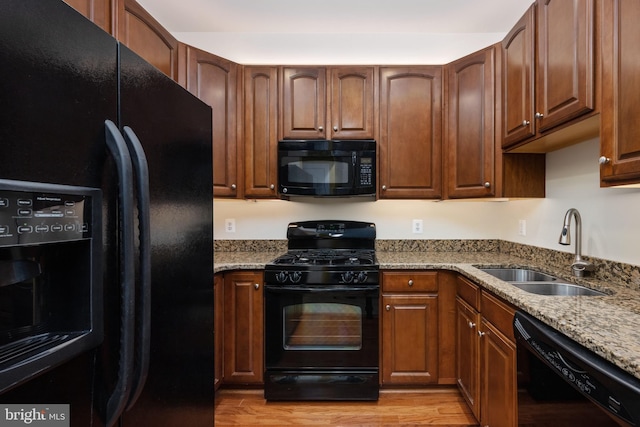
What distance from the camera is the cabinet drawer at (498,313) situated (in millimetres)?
1384

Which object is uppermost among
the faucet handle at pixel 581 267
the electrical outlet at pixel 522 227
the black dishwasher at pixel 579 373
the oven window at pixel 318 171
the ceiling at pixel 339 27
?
the ceiling at pixel 339 27

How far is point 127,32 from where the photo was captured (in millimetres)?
1454

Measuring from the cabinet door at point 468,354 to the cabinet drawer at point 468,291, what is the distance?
33 mm

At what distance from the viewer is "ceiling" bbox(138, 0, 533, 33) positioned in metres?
2.23

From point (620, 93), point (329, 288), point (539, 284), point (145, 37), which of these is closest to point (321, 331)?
point (329, 288)

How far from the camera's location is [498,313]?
4.89 ft

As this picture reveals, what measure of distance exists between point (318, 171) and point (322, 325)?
108 cm

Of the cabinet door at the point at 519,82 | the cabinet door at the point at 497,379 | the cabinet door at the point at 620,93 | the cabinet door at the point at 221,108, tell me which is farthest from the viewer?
the cabinet door at the point at 221,108

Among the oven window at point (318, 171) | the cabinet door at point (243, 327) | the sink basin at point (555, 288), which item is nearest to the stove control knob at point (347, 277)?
the cabinet door at point (243, 327)

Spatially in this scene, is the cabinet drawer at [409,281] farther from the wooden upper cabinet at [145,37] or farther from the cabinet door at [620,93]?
the wooden upper cabinet at [145,37]

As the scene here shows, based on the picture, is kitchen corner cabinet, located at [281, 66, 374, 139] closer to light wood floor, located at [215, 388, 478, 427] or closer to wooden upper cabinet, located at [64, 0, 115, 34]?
wooden upper cabinet, located at [64, 0, 115, 34]

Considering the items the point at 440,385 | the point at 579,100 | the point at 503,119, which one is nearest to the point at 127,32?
the point at 579,100

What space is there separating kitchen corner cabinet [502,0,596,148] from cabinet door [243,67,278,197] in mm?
1563

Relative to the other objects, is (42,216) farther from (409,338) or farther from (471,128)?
(471,128)
